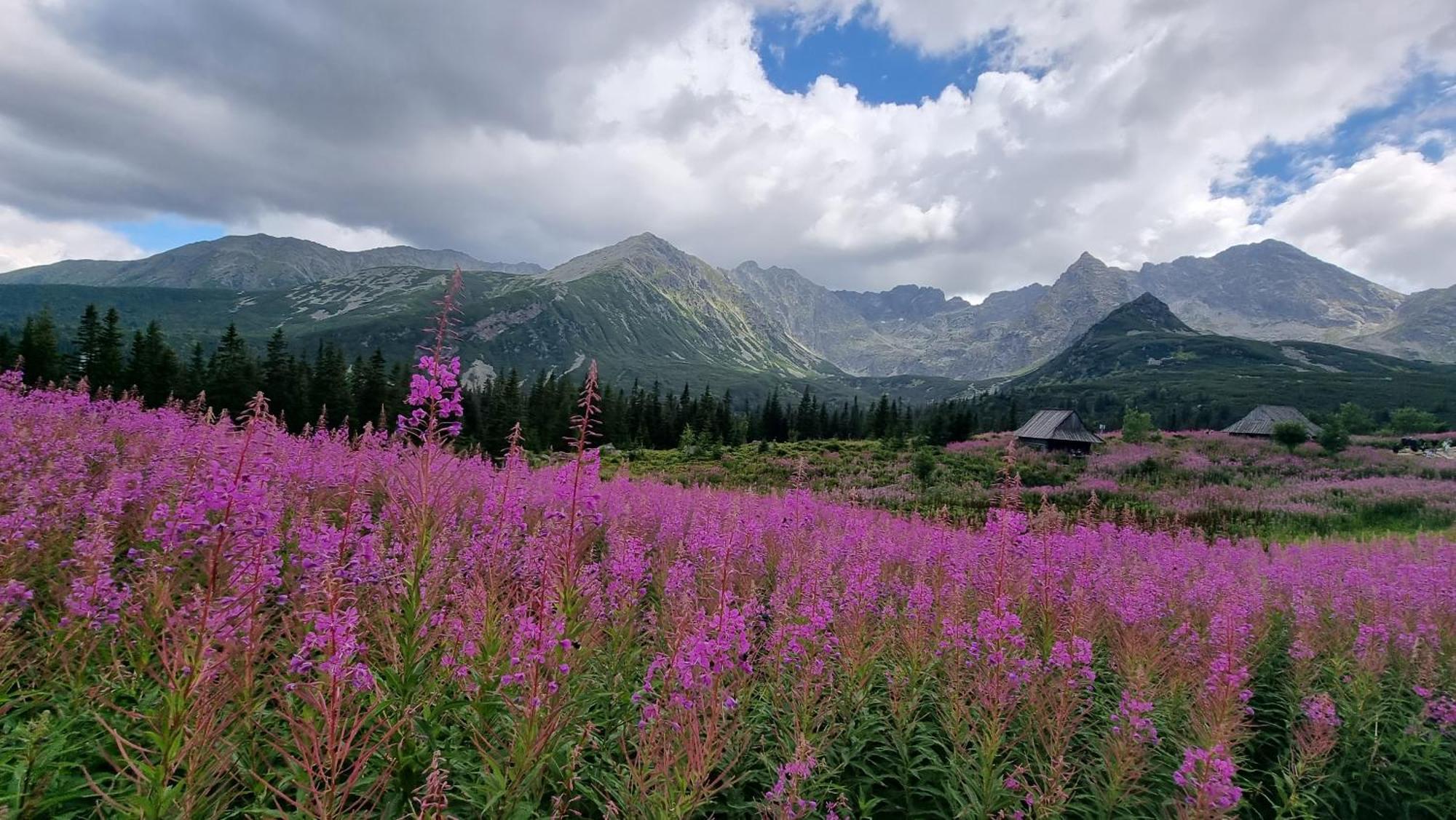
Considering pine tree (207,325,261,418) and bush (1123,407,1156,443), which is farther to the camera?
pine tree (207,325,261,418)

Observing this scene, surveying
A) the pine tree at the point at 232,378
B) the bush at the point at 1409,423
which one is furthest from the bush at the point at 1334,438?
the pine tree at the point at 232,378

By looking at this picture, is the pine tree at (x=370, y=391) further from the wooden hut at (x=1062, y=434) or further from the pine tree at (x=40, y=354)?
the wooden hut at (x=1062, y=434)

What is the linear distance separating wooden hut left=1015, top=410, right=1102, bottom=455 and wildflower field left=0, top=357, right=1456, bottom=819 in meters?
35.1

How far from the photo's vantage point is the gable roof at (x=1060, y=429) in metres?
41.0

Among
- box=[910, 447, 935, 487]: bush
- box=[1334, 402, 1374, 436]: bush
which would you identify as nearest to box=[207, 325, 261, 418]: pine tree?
box=[910, 447, 935, 487]: bush

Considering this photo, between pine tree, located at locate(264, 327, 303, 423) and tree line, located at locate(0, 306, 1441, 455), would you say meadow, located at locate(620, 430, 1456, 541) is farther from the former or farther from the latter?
pine tree, located at locate(264, 327, 303, 423)

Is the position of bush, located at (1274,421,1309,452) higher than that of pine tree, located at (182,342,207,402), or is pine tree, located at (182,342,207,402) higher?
bush, located at (1274,421,1309,452)

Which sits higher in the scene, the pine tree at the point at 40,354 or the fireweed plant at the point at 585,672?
the pine tree at the point at 40,354

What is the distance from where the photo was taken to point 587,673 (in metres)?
4.85

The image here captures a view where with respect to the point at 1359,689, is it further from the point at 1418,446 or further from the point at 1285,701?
the point at 1418,446

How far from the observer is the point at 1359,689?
5723mm

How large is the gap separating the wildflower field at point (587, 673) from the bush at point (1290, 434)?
37526 mm

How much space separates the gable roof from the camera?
134 ft

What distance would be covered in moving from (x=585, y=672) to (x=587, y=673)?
0.04 m
